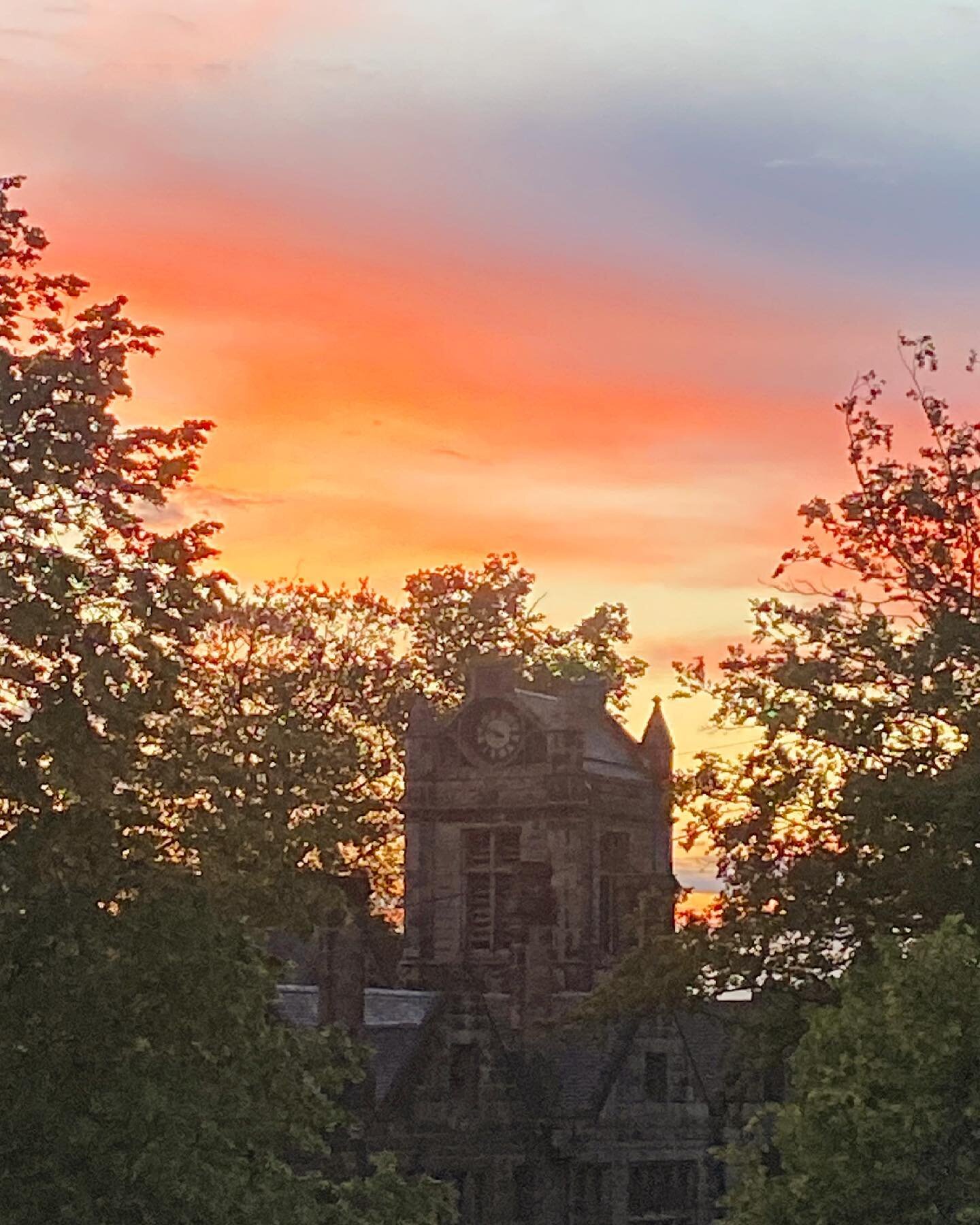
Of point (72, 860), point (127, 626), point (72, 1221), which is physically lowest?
point (72, 1221)

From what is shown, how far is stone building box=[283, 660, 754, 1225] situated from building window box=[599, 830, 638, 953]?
7cm

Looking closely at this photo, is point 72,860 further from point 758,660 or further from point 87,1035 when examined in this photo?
point 758,660

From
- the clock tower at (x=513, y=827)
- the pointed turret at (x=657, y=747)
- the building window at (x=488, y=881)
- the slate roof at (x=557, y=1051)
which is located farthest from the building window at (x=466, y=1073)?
the pointed turret at (x=657, y=747)

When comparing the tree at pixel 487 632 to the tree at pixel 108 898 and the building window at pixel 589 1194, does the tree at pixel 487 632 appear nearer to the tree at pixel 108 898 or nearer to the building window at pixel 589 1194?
the building window at pixel 589 1194

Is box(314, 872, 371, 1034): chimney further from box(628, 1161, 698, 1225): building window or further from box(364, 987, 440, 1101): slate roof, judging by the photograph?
box(628, 1161, 698, 1225): building window

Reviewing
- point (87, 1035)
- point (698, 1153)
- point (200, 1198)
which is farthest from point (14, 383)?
point (698, 1153)

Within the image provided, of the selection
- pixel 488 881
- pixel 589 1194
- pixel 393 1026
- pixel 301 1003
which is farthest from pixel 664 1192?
pixel 301 1003

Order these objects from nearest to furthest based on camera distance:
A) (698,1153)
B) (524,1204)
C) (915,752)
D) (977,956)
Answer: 1. (977,956)
2. (915,752)
3. (524,1204)
4. (698,1153)

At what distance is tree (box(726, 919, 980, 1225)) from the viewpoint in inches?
1497

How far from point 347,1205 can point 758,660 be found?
47.2ft

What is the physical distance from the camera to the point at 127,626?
1380 inches

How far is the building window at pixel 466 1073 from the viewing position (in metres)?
63.2

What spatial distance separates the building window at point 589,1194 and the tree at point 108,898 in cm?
3096

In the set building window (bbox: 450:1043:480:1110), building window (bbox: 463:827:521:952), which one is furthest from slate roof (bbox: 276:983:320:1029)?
building window (bbox: 463:827:521:952)
